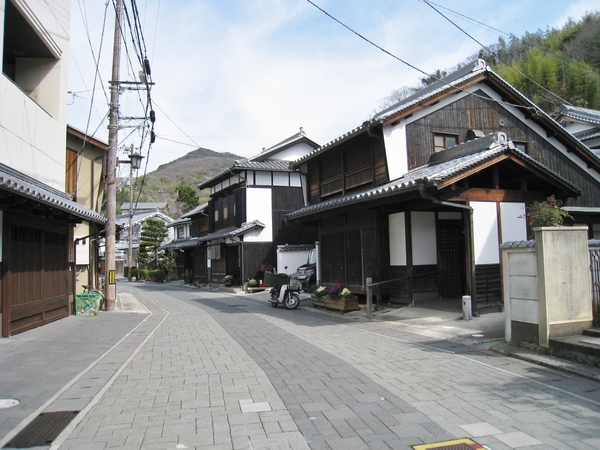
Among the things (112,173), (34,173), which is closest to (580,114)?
(112,173)

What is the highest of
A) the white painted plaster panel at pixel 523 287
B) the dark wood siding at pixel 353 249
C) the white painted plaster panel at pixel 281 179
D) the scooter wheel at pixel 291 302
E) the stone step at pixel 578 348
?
the white painted plaster panel at pixel 281 179

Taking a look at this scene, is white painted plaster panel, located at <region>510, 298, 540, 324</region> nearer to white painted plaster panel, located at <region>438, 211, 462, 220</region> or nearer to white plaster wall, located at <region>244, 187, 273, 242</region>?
white painted plaster panel, located at <region>438, 211, 462, 220</region>

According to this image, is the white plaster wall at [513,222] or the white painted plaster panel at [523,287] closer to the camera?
the white painted plaster panel at [523,287]

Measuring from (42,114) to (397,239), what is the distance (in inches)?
434

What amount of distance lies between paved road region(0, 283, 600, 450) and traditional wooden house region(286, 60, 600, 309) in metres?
4.10

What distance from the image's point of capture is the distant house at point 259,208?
29531 mm

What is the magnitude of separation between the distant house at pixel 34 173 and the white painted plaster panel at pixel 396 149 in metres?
9.19

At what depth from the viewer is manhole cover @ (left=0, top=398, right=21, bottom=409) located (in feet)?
18.7

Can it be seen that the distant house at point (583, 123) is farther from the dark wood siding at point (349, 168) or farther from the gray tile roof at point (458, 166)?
the dark wood siding at point (349, 168)

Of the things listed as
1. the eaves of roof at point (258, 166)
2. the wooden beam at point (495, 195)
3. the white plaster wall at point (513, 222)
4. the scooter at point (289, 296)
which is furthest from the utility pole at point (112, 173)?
the white plaster wall at point (513, 222)

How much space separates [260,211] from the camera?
1192 inches

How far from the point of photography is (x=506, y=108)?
55.4ft

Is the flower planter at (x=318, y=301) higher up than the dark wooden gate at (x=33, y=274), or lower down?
lower down

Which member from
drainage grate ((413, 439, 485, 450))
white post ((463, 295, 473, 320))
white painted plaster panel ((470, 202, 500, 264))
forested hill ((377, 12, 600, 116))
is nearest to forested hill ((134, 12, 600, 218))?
forested hill ((377, 12, 600, 116))
